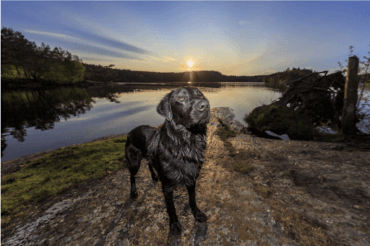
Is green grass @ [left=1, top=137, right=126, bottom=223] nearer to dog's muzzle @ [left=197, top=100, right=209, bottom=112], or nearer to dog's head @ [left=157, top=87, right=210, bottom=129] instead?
dog's head @ [left=157, top=87, right=210, bottom=129]

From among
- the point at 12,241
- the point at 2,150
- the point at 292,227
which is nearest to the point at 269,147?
the point at 292,227

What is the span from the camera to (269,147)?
6574 mm

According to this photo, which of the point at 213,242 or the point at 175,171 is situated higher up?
the point at 175,171

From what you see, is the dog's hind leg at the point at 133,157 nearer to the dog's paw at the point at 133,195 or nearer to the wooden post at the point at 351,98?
the dog's paw at the point at 133,195

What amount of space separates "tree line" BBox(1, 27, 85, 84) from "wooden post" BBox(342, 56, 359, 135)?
84458 millimetres

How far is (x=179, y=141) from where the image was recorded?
8.27 feet

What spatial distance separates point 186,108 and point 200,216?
2.46 metres

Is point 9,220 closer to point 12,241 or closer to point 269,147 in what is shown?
point 12,241

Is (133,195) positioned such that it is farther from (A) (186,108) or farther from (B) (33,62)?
(B) (33,62)

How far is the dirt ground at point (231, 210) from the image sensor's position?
260 centimetres

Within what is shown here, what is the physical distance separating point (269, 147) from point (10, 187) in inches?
390

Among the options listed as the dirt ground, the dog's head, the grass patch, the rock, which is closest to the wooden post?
the grass patch

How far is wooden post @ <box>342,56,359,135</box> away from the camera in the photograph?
7689mm

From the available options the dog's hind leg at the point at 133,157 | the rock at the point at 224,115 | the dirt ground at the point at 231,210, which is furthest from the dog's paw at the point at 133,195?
the rock at the point at 224,115
